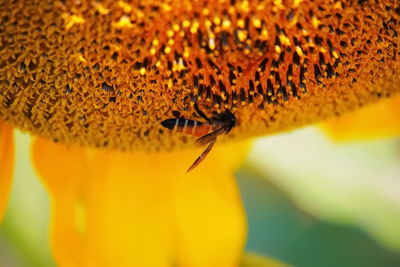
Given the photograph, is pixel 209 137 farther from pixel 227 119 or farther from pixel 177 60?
pixel 177 60

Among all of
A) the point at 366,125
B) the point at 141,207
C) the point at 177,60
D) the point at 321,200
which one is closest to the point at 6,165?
the point at 141,207

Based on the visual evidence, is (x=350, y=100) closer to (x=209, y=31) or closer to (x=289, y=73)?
(x=289, y=73)

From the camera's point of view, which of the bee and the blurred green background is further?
the blurred green background

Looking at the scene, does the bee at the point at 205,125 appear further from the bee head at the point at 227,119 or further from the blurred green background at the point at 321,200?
the blurred green background at the point at 321,200

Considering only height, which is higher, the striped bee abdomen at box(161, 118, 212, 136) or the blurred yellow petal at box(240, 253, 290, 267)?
the striped bee abdomen at box(161, 118, 212, 136)

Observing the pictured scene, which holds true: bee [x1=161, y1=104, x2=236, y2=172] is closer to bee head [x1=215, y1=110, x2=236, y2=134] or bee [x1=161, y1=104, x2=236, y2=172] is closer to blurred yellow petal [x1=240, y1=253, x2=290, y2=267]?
bee head [x1=215, y1=110, x2=236, y2=134]

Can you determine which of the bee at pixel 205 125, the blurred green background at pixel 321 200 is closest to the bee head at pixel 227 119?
the bee at pixel 205 125

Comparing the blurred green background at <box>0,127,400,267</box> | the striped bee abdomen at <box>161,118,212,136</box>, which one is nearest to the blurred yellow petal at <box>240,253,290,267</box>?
the blurred green background at <box>0,127,400,267</box>
